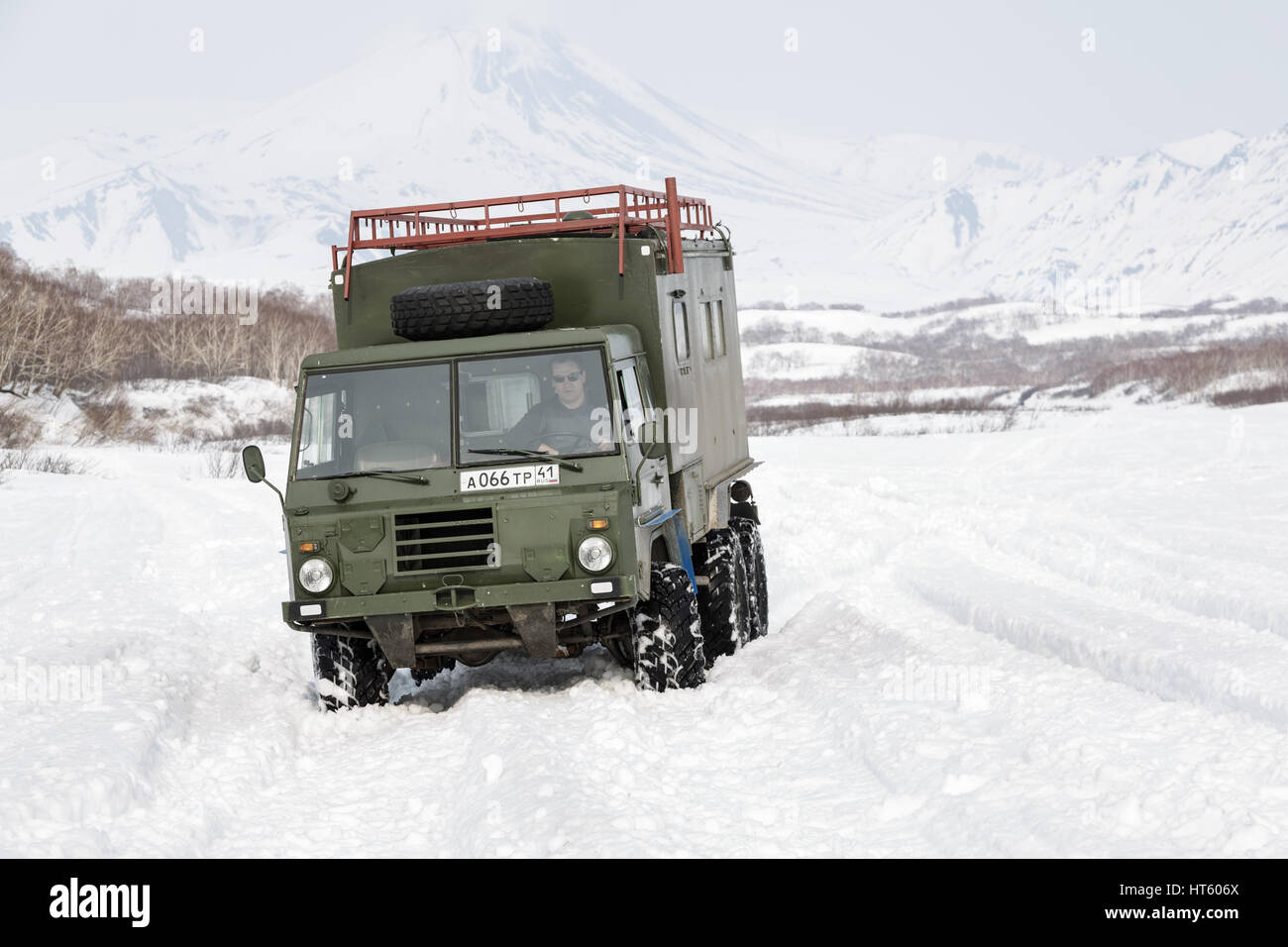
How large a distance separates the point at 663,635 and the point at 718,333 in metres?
4.10

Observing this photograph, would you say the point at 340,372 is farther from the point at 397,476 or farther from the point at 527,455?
the point at 527,455

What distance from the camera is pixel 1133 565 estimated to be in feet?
53.8

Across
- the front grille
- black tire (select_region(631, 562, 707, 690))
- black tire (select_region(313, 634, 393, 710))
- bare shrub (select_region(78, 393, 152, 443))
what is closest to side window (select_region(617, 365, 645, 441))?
black tire (select_region(631, 562, 707, 690))

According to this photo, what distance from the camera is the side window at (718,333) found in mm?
13492

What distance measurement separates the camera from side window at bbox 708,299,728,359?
13.5 metres

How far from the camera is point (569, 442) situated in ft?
32.7

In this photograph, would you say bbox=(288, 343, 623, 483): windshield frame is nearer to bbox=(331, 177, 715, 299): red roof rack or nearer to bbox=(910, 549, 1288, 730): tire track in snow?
bbox=(331, 177, 715, 299): red roof rack

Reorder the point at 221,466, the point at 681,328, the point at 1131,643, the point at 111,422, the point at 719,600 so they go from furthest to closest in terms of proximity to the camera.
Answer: the point at 111,422 < the point at 221,466 < the point at 719,600 < the point at 681,328 < the point at 1131,643

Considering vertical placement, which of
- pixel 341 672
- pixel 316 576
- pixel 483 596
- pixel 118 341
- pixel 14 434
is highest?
pixel 118 341

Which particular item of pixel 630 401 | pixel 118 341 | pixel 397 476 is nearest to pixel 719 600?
pixel 630 401

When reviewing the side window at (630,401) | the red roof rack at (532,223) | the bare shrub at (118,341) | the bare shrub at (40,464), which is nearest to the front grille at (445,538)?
the side window at (630,401)

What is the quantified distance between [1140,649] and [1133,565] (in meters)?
5.89
